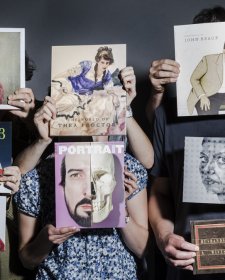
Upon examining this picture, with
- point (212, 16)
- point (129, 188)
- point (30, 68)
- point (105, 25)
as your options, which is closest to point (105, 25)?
point (105, 25)

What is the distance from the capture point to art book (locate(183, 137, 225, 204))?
1.10 metres

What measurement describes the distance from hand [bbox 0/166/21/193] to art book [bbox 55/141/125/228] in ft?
0.44

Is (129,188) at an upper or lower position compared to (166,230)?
upper

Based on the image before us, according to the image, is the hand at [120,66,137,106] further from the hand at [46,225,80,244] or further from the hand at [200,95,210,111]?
the hand at [46,225,80,244]

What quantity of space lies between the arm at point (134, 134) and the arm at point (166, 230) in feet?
0.29

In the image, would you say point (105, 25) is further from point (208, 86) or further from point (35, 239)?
point (35, 239)

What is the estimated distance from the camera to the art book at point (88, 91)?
1166mm

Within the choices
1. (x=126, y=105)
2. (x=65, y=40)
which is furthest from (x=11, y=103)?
(x=65, y=40)

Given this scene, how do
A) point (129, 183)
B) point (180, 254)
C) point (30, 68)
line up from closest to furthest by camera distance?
point (180, 254) < point (129, 183) < point (30, 68)

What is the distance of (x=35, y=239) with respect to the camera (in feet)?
3.91

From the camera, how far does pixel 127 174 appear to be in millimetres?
1183

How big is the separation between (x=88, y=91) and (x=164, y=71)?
0.64ft

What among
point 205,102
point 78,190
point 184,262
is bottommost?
point 184,262

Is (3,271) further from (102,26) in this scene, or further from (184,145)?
(102,26)
